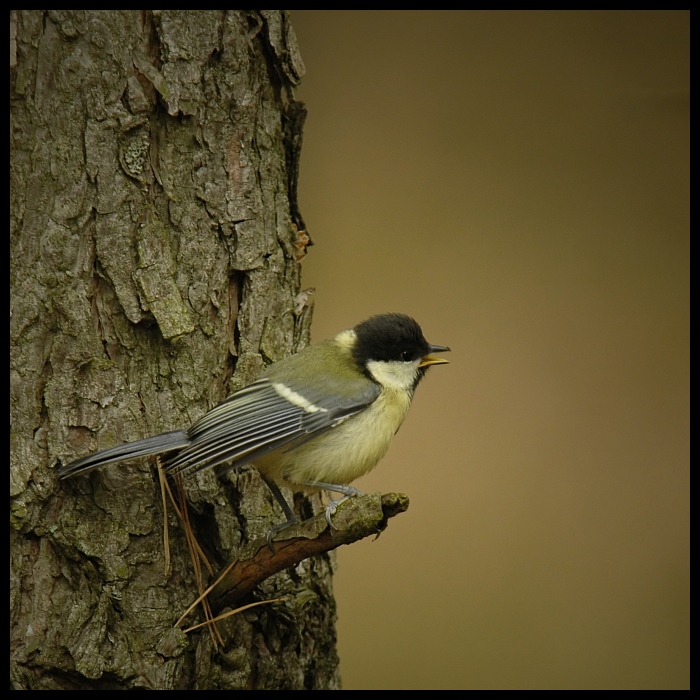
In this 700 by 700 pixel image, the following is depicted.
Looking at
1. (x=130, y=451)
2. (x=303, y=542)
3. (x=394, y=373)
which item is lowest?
(x=303, y=542)

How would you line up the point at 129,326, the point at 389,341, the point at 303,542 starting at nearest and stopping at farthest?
the point at 303,542 → the point at 129,326 → the point at 389,341

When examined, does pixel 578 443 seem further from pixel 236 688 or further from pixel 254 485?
pixel 236 688

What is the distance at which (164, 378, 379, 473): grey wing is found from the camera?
1.18m

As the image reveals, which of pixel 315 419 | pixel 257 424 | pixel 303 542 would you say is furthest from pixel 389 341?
pixel 303 542

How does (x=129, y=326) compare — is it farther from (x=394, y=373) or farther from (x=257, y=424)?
(x=394, y=373)

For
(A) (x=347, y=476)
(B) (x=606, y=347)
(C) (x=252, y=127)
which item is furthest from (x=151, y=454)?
(B) (x=606, y=347)

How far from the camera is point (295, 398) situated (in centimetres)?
129

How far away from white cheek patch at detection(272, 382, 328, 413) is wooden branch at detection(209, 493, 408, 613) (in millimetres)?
200

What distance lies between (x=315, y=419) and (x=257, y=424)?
11 centimetres

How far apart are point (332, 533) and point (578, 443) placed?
43.2 inches

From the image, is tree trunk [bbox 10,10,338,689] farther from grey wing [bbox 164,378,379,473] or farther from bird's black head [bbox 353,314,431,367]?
bird's black head [bbox 353,314,431,367]

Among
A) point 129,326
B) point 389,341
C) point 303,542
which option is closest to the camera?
point 303,542

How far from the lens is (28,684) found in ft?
3.91

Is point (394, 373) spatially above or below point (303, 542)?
above
